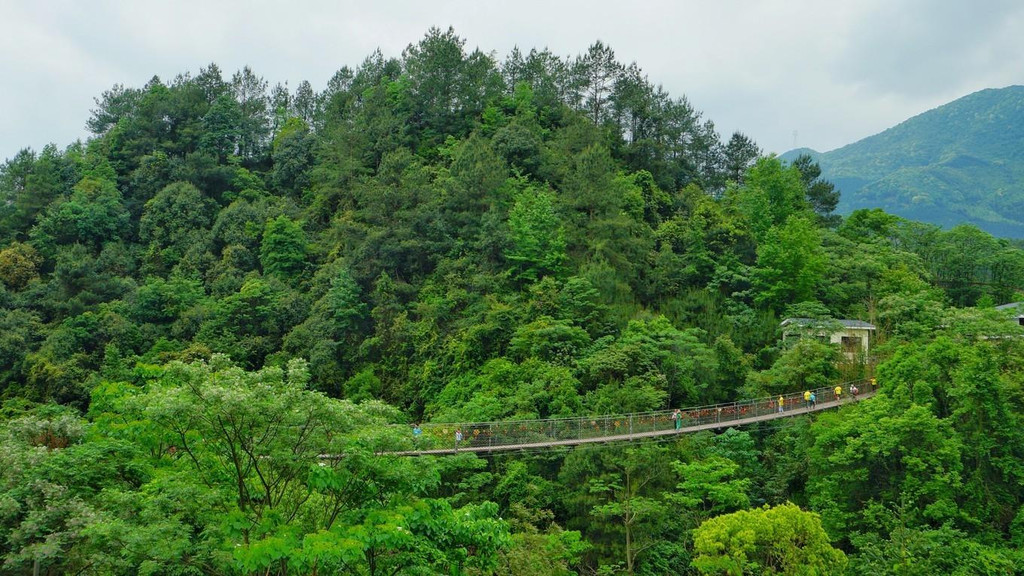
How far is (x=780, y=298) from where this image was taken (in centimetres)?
3269

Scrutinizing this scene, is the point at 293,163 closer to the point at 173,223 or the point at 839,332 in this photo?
the point at 173,223

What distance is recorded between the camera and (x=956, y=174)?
15175cm

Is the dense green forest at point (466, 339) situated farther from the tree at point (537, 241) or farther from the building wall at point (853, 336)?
the building wall at point (853, 336)

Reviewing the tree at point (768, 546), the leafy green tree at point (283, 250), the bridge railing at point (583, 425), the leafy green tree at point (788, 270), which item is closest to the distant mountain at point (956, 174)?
the leafy green tree at point (788, 270)

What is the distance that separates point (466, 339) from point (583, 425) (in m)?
8.67

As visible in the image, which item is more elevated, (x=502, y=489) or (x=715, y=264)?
(x=715, y=264)

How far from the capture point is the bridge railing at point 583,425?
73.2ft

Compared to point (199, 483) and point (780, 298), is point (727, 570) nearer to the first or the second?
point (199, 483)

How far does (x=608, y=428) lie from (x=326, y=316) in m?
17.0

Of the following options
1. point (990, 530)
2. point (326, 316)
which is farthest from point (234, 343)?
point (990, 530)

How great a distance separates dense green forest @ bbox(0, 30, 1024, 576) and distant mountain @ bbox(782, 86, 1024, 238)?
104 metres

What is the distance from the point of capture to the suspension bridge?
2219 cm

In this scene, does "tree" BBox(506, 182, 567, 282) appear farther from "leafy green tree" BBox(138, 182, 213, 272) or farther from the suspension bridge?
"leafy green tree" BBox(138, 182, 213, 272)

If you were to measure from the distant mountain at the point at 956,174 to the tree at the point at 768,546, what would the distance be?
12137 centimetres
